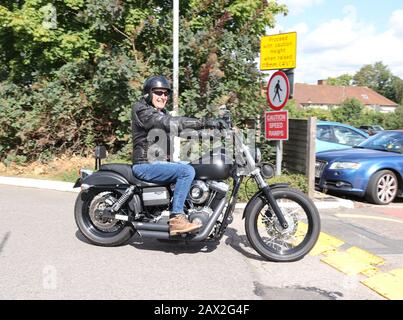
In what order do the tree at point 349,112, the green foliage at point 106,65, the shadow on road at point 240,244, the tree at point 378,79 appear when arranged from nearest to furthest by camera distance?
the shadow on road at point 240,244 → the green foliage at point 106,65 → the tree at point 349,112 → the tree at point 378,79

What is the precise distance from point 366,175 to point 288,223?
423 centimetres

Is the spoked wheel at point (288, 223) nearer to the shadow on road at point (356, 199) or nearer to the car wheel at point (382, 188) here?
the car wheel at point (382, 188)

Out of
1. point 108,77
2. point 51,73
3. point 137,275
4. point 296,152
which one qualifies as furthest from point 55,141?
point 137,275

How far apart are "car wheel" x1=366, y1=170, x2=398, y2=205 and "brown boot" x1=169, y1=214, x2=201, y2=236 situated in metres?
4.87

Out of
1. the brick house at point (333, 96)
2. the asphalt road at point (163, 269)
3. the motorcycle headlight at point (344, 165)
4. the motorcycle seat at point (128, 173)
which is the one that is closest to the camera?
the asphalt road at point (163, 269)

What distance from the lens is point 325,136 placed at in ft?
39.8

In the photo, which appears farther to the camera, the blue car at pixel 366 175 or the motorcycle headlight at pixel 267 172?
the blue car at pixel 366 175

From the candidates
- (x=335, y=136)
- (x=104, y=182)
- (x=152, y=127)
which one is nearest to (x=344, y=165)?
Result: (x=335, y=136)

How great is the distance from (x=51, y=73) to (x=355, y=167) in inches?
311

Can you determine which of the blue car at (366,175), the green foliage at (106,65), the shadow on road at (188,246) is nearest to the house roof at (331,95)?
the green foliage at (106,65)

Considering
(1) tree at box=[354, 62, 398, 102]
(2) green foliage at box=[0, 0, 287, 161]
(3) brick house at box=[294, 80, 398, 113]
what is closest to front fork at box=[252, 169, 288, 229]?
(2) green foliage at box=[0, 0, 287, 161]

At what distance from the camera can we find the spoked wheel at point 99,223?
5.26 m
